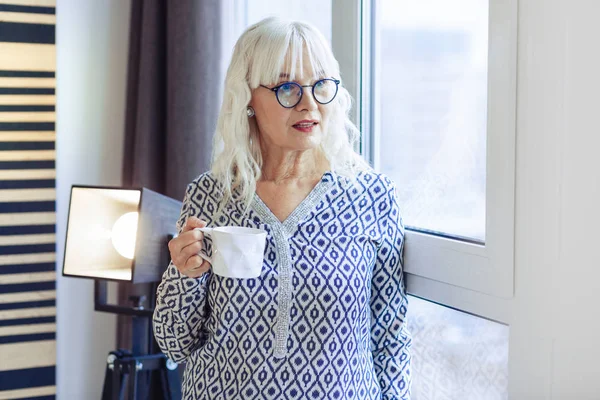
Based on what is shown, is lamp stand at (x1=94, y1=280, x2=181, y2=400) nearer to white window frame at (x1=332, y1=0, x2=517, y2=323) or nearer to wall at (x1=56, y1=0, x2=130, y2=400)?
wall at (x1=56, y1=0, x2=130, y2=400)

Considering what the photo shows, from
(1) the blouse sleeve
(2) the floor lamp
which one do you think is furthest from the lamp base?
(1) the blouse sleeve

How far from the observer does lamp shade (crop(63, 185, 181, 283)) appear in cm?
181

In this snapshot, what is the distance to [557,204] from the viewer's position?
1.06m

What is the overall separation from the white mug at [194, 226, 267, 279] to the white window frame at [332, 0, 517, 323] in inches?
15.4

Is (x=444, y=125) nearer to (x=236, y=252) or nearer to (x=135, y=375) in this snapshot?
(x=236, y=252)

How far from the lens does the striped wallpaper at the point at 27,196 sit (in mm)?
2453

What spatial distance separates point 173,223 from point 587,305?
3.88 ft

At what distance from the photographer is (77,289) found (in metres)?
2.55

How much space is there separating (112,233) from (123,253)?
0.21ft

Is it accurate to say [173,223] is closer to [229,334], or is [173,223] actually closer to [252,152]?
[252,152]

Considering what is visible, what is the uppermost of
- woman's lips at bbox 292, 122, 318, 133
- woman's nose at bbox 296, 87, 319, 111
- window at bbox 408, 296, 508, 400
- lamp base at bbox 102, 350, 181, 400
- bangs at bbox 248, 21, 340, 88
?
bangs at bbox 248, 21, 340, 88

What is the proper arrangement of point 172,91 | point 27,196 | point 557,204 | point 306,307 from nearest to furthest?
1. point 557,204
2. point 306,307
3. point 172,91
4. point 27,196

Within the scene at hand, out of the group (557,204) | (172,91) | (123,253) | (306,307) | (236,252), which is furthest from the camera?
(172,91)

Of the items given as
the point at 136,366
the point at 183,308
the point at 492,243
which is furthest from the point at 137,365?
the point at 492,243
